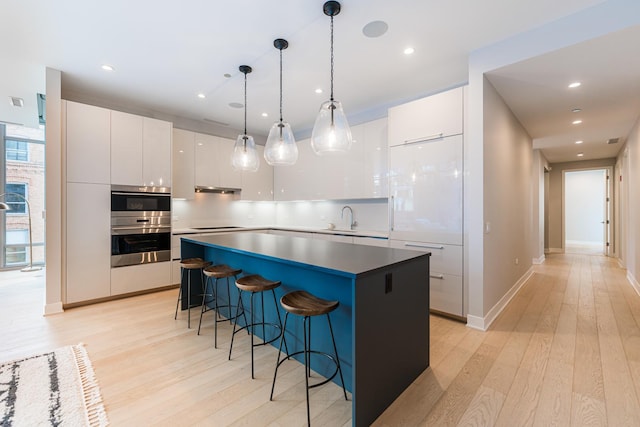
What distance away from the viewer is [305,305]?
1.81 metres

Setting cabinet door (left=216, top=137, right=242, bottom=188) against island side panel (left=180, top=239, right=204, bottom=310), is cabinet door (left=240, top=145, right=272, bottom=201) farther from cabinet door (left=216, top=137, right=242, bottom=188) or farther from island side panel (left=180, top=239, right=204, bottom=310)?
island side panel (left=180, top=239, right=204, bottom=310)

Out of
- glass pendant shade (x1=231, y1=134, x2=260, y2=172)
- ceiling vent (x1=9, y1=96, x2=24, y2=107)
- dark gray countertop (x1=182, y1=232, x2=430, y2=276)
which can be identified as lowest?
dark gray countertop (x1=182, y1=232, x2=430, y2=276)

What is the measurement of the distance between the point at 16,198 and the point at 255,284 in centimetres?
650

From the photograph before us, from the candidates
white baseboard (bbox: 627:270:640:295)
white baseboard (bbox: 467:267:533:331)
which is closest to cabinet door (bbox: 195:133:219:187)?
white baseboard (bbox: 467:267:533:331)

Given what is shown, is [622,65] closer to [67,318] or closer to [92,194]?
[92,194]

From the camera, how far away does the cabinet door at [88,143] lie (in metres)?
3.47

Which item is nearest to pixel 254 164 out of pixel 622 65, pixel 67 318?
pixel 67 318

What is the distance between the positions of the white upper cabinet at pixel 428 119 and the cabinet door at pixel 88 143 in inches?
147

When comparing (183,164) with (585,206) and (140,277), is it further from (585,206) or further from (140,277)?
(585,206)

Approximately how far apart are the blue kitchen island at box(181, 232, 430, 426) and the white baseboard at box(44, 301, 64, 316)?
2.65 meters

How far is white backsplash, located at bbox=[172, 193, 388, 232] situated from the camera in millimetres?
4797

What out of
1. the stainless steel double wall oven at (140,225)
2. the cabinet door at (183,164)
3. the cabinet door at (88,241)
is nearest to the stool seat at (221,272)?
the stainless steel double wall oven at (140,225)

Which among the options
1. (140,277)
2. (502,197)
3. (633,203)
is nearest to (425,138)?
(502,197)

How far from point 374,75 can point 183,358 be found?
351 cm
